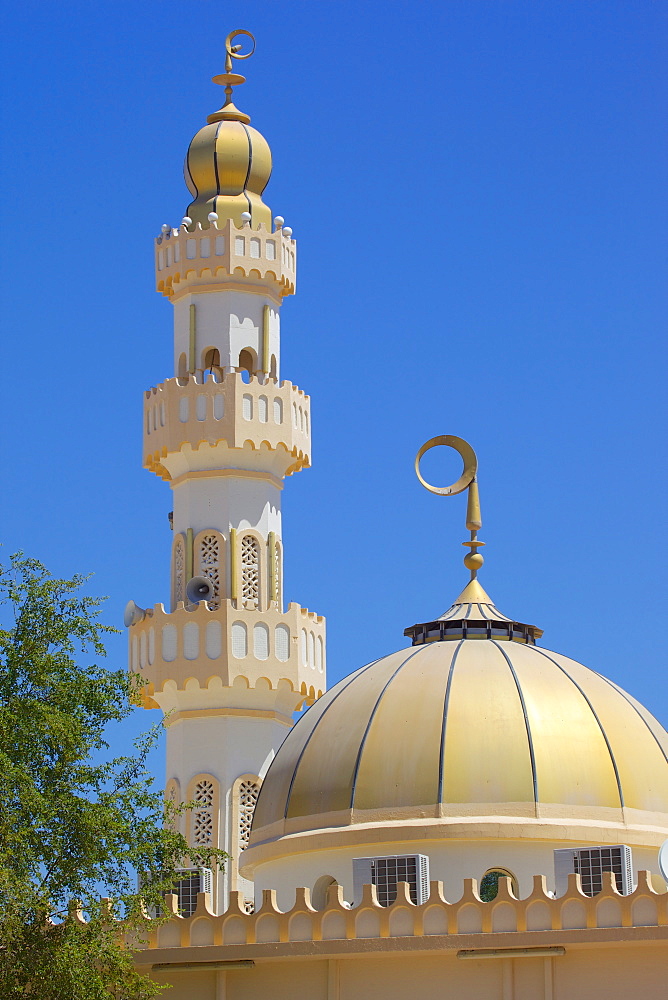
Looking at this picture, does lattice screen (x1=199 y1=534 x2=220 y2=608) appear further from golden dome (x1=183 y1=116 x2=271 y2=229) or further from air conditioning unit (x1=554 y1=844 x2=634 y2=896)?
air conditioning unit (x1=554 y1=844 x2=634 y2=896)

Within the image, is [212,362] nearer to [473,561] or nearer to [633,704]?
[473,561]

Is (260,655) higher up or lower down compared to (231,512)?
lower down

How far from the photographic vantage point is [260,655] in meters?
36.1

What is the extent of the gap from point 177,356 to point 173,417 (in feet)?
5.67

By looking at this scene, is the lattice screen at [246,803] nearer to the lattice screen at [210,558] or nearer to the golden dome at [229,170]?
the lattice screen at [210,558]

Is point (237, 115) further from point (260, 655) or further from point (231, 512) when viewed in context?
point (260, 655)

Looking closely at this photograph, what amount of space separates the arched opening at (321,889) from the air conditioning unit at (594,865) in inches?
131

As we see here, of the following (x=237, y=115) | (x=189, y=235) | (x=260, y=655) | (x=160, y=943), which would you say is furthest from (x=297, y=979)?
(x=237, y=115)

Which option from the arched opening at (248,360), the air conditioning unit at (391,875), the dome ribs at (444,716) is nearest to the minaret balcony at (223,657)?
the arched opening at (248,360)

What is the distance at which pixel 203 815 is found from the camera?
1396 inches

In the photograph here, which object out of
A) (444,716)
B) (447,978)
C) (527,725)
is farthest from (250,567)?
(447,978)

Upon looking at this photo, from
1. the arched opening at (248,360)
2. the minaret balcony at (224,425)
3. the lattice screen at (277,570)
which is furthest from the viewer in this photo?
the arched opening at (248,360)

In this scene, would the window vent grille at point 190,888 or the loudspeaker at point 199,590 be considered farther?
the loudspeaker at point 199,590

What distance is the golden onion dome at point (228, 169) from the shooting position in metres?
39.5
